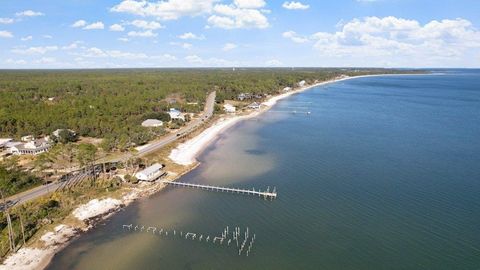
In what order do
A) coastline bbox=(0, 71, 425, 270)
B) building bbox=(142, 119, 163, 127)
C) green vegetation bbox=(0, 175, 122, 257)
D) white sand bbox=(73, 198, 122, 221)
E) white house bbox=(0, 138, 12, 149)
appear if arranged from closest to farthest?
coastline bbox=(0, 71, 425, 270), green vegetation bbox=(0, 175, 122, 257), white sand bbox=(73, 198, 122, 221), white house bbox=(0, 138, 12, 149), building bbox=(142, 119, 163, 127)

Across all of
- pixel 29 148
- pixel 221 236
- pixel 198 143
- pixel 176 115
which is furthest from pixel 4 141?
pixel 221 236

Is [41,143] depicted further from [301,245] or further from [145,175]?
[301,245]

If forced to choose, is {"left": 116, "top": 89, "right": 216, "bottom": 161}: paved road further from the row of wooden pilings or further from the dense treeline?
the row of wooden pilings

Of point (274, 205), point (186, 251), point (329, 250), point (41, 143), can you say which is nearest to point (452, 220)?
point (329, 250)

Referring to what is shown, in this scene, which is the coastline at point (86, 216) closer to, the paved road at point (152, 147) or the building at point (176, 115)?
the paved road at point (152, 147)

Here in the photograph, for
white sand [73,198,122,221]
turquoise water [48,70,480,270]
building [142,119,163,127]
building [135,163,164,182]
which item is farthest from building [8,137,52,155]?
turquoise water [48,70,480,270]

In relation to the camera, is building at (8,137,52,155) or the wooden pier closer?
the wooden pier

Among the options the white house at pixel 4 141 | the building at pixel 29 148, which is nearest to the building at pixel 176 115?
the building at pixel 29 148
